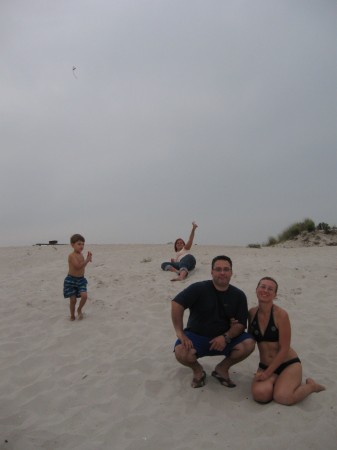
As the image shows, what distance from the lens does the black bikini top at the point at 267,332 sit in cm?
398

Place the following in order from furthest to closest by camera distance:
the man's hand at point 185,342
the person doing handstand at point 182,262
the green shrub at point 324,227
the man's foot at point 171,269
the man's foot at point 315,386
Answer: the green shrub at point 324,227
the man's foot at point 171,269
the person doing handstand at point 182,262
the man's hand at point 185,342
the man's foot at point 315,386

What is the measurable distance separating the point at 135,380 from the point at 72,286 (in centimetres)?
260

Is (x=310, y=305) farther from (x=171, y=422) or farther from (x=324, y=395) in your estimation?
(x=171, y=422)

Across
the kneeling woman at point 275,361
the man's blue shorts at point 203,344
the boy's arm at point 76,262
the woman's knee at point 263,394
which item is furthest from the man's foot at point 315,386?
the boy's arm at point 76,262

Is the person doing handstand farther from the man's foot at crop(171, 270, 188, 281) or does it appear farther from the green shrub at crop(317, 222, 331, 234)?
the green shrub at crop(317, 222, 331, 234)

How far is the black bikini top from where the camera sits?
3.98 meters

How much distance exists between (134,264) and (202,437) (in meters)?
8.17

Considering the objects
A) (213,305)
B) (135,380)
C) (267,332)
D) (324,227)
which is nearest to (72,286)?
(135,380)

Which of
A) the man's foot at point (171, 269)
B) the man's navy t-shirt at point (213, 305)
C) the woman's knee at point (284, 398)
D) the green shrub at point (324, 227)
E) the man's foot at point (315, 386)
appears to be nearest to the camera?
the woman's knee at point (284, 398)

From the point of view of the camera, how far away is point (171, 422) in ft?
11.9

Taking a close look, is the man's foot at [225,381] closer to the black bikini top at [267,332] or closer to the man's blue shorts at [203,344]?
the man's blue shorts at [203,344]

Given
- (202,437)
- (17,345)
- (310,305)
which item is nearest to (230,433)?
(202,437)

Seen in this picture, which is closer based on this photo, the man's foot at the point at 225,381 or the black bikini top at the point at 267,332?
the black bikini top at the point at 267,332

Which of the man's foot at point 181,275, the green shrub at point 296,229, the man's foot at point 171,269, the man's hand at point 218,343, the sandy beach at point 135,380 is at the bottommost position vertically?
the sandy beach at point 135,380
